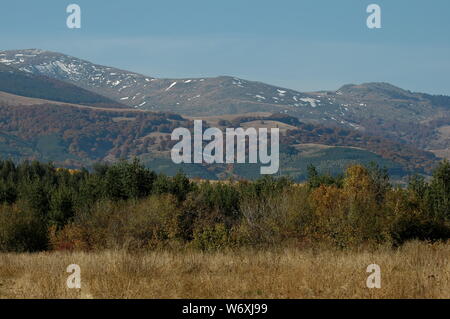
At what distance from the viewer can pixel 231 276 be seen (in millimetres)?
13258

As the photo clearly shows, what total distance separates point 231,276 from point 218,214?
6152 centimetres

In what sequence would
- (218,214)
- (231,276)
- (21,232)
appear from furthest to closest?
(218,214) → (21,232) → (231,276)

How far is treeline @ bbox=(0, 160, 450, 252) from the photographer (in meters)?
39.2

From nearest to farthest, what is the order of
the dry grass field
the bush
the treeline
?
the dry grass field
the treeline
the bush

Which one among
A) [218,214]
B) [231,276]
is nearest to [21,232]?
[218,214]

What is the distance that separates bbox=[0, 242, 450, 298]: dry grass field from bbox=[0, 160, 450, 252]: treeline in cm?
248

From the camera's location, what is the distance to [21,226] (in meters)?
53.9

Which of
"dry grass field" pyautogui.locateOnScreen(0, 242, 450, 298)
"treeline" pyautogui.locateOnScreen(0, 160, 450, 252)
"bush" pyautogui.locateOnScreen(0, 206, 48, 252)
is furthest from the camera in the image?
"bush" pyautogui.locateOnScreen(0, 206, 48, 252)

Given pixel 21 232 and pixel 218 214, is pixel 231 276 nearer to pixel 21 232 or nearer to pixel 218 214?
pixel 21 232

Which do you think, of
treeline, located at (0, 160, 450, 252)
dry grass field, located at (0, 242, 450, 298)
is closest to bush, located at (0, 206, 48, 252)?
treeline, located at (0, 160, 450, 252)

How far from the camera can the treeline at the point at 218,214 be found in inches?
1543

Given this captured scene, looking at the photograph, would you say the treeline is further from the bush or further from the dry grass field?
the dry grass field
